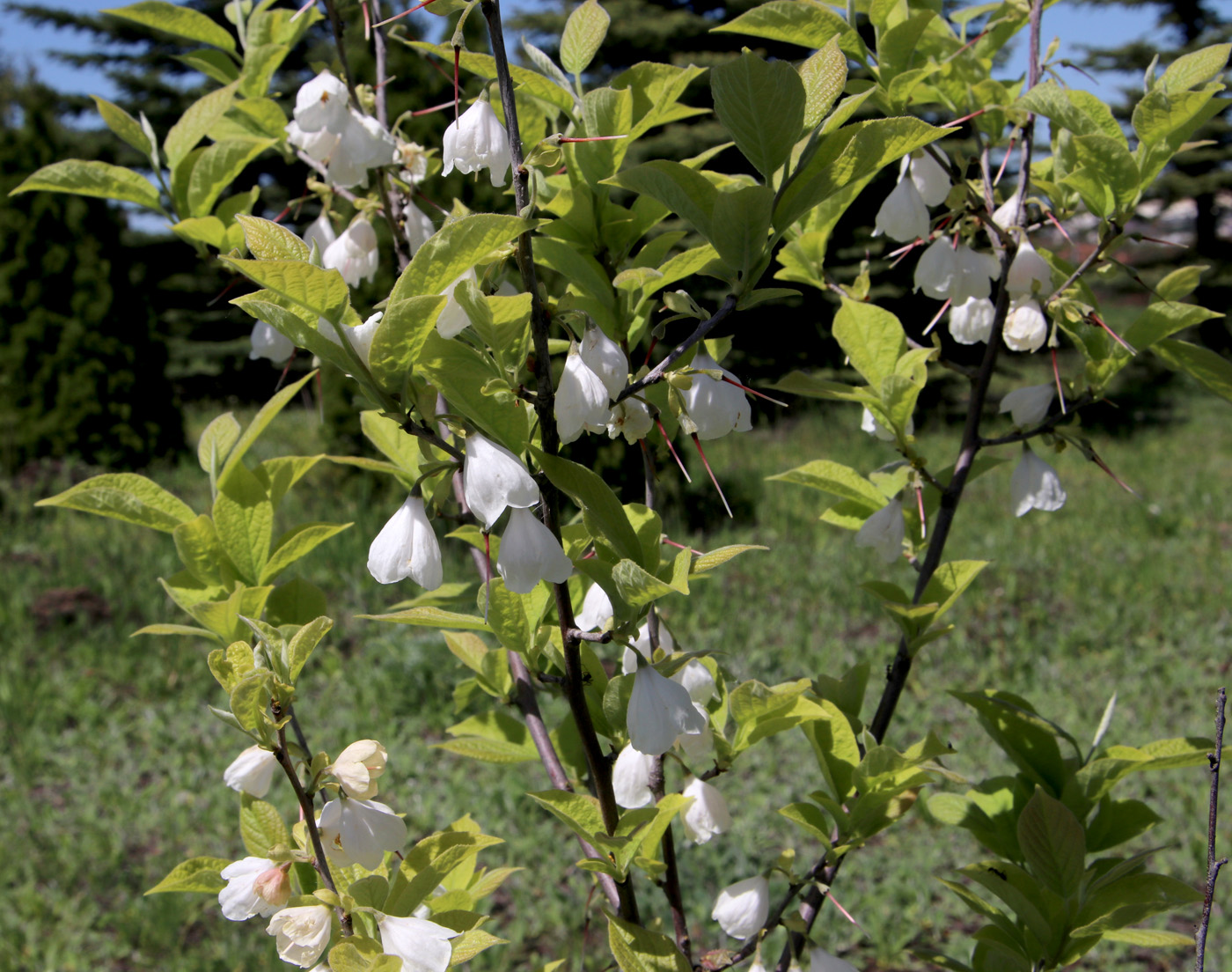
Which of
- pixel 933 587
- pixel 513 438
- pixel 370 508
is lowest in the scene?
pixel 370 508

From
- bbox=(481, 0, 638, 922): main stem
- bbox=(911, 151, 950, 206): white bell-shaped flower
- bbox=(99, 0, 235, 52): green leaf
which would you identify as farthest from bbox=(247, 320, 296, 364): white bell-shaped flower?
bbox=(911, 151, 950, 206): white bell-shaped flower

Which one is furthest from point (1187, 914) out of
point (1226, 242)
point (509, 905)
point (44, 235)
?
point (1226, 242)

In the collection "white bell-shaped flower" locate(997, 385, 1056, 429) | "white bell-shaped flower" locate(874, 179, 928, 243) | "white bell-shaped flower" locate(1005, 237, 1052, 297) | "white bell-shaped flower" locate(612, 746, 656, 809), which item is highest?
"white bell-shaped flower" locate(874, 179, 928, 243)

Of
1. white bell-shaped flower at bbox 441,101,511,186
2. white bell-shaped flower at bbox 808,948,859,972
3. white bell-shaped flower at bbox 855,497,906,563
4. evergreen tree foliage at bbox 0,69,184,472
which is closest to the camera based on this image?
white bell-shaped flower at bbox 441,101,511,186

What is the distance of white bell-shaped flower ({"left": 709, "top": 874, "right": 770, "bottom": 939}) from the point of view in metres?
0.95

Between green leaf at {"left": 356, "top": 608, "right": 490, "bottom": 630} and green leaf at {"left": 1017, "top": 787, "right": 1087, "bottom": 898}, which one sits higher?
green leaf at {"left": 356, "top": 608, "right": 490, "bottom": 630}

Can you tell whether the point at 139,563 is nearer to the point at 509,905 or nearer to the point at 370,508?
the point at 370,508

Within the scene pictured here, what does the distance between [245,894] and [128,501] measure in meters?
0.40

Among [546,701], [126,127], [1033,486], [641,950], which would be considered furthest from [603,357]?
[546,701]

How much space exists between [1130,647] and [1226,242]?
1243 centimetres

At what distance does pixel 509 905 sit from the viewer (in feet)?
8.43

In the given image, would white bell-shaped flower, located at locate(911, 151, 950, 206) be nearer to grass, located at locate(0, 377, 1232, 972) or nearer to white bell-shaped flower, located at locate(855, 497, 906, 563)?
white bell-shaped flower, located at locate(855, 497, 906, 563)

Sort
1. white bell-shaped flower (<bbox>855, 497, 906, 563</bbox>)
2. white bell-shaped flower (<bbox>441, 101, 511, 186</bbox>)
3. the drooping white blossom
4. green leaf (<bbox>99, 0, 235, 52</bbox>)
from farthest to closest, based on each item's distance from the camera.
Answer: green leaf (<bbox>99, 0, 235, 52</bbox>) → white bell-shaped flower (<bbox>855, 497, 906, 563</bbox>) → white bell-shaped flower (<bbox>441, 101, 511, 186</bbox>) → the drooping white blossom

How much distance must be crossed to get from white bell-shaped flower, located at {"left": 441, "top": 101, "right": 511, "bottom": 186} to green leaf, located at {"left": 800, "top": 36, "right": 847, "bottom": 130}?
9.1 inches
